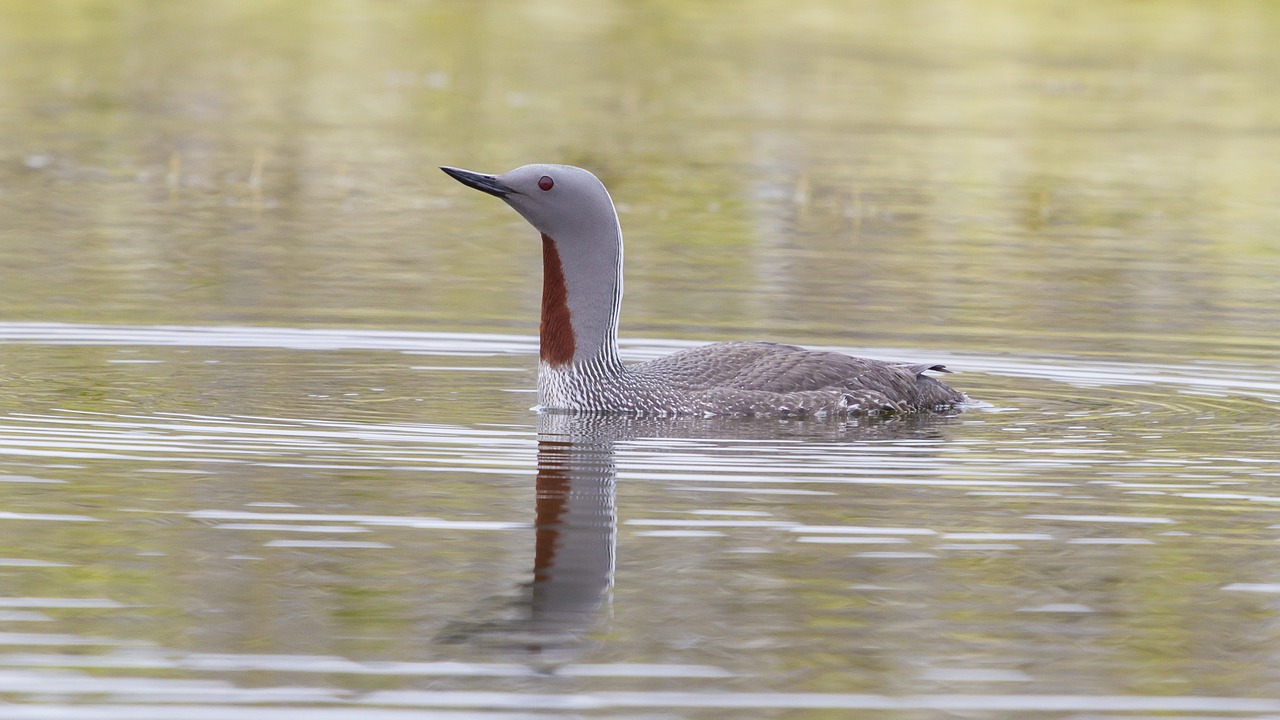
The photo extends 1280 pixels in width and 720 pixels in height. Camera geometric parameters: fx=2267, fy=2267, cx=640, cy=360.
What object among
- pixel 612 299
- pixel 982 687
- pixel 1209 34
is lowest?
pixel 982 687

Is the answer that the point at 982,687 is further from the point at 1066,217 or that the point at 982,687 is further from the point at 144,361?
the point at 1066,217

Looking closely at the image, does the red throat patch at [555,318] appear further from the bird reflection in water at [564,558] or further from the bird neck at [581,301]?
the bird reflection in water at [564,558]

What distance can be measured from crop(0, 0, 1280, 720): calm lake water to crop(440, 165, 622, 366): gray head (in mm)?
439

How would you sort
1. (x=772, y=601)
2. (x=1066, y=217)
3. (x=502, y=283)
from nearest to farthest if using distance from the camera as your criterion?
(x=772, y=601) < (x=502, y=283) < (x=1066, y=217)

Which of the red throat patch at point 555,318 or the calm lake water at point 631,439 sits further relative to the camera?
the red throat patch at point 555,318

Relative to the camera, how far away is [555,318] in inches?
407

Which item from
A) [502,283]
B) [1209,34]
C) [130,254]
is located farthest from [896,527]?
[1209,34]

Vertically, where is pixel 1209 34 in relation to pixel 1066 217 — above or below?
above

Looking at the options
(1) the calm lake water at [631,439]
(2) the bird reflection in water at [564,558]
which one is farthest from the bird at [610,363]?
(2) the bird reflection in water at [564,558]

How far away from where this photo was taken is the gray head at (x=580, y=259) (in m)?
10.1

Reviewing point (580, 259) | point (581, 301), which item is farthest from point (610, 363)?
point (580, 259)

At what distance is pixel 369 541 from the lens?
7.15m

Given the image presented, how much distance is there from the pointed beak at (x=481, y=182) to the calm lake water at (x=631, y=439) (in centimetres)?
98

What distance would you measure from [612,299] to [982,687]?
489 cm
